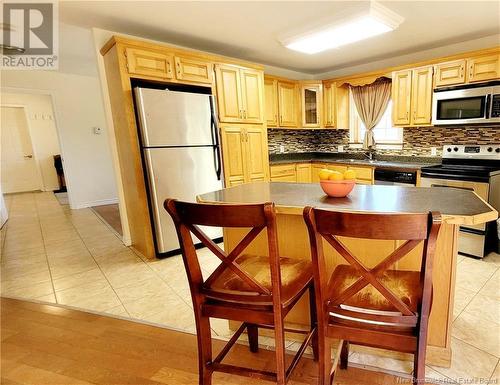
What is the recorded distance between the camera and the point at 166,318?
6.66 feet

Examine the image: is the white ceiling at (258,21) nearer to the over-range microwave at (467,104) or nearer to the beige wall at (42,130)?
the over-range microwave at (467,104)

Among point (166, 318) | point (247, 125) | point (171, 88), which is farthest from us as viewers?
point (247, 125)

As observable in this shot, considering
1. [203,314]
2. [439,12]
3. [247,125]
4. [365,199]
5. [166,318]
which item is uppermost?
[439,12]

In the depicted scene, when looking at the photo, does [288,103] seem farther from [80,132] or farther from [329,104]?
[80,132]

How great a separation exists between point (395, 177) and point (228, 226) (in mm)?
3262

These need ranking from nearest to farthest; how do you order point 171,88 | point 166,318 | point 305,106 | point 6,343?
point 6,343, point 166,318, point 171,88, point 305,106

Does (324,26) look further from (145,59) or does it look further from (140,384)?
(140,384)

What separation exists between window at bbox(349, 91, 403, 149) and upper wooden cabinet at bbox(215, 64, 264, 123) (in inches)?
74.5

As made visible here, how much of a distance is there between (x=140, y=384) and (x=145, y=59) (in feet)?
9.00

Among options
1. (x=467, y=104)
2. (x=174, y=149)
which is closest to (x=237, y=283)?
(x=174, y=149)

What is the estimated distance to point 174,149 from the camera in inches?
117

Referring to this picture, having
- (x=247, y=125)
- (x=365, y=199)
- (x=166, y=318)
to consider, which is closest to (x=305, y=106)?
(x=247, y=125)

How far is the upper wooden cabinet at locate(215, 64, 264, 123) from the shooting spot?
11.1ft

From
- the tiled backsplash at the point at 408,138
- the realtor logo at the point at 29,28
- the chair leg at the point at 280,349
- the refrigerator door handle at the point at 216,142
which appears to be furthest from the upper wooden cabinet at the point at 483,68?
the realtor logo at the point at 29,28
